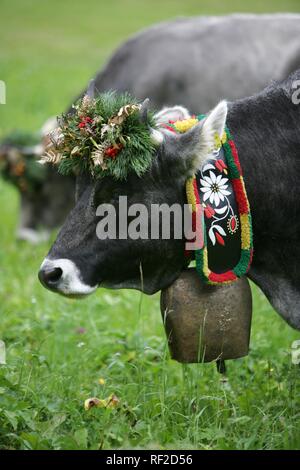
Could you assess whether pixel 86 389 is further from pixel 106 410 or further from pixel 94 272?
pixel 94 272

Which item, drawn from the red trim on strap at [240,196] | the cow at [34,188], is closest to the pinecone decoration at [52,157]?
the red trim on strap at [240,196]

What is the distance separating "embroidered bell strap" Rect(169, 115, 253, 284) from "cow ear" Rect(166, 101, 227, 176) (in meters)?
0.10

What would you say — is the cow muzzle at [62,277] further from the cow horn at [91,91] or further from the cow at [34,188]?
the cow at [34,188]

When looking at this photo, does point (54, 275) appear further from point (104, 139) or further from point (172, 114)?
point (172, 114)

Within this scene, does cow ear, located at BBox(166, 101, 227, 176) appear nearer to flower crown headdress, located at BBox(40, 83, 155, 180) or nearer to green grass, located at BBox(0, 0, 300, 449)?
flower crown headdress, located at BBox(40, 83, 155, 180)

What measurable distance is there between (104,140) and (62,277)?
2.05ft

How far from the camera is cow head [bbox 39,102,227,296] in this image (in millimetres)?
3377

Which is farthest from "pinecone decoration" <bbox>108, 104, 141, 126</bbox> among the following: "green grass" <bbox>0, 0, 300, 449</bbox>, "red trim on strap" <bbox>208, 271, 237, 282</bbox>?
"green grass" <bbox>0, 0, 300, 449</bbox>

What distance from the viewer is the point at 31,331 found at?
17.5ft

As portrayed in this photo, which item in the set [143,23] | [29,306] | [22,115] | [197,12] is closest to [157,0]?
[197,12]

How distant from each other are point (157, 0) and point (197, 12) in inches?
217

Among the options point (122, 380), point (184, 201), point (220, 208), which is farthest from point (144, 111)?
point (122, 380)

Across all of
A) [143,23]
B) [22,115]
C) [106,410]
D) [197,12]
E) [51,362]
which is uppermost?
[197,12]

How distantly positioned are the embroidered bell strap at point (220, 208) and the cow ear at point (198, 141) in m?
0.10
